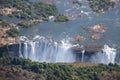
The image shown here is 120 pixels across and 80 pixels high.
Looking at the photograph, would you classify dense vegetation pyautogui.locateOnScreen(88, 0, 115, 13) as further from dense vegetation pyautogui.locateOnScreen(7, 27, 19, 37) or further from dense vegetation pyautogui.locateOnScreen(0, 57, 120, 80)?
dense vegetation pyautogui.locateOnScreen(0, 57, 120, 80)

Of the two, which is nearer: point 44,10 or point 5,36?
point 5,36

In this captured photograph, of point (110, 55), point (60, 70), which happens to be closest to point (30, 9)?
point (110, 55)

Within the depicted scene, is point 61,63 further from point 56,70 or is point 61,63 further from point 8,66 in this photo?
point 8,66

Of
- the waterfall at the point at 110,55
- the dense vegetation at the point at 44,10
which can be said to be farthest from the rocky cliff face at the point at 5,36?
the waterfall at the point at 110,55

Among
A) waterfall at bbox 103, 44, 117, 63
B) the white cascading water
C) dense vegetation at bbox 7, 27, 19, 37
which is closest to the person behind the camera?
waterfall at bbox 103, 44, 117, 63

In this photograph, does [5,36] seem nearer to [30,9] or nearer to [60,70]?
[30,9]

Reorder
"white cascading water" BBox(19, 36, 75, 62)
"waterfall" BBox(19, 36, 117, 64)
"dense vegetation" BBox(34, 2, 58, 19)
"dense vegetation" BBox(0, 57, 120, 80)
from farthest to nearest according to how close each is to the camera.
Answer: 1. "dense vegetation" BBox(34, 2, 58, 19)
2. "white cascading water" BBox(19, 36, 75, 62)
3. "waterfall" BBox(19, 36, 117, 64)
4. "dense vegetation" BBox(0, 57, 120, 80)

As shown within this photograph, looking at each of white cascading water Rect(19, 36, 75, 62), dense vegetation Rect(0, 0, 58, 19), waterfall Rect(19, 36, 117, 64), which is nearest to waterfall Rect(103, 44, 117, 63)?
waterfall Rect(19, 36, 117, 64)
